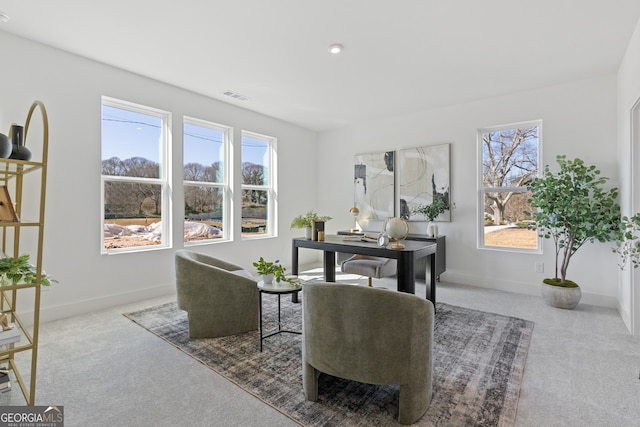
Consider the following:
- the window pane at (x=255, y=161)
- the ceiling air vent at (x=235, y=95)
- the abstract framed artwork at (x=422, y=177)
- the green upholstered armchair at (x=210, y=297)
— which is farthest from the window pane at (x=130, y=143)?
the abstract framed artwork at (x=422, y=177)

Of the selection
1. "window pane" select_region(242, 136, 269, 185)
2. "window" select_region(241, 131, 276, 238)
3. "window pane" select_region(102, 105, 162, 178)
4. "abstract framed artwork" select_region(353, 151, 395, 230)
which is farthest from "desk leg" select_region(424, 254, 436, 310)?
"window pane" select_region(102, 105, 162, 178)

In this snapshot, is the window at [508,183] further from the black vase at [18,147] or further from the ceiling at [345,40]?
the black vase at [18,147]

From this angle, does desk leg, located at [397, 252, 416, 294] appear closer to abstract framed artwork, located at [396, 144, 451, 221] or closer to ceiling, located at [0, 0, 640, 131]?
ceiling, located at [0, 0, 640, 131]

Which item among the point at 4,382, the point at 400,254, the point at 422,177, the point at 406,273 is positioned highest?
the point at 422,177

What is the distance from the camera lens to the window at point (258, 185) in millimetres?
4961

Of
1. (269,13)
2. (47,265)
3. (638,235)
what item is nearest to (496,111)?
(638,235)

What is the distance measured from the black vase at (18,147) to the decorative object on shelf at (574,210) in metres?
4.29

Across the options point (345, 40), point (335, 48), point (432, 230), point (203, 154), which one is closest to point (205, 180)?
point (203, 154)

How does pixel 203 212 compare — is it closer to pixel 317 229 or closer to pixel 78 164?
pixel 78 164

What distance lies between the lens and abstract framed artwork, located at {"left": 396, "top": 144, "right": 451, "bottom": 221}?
4609 millimetres

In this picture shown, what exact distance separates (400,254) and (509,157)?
8.49ft

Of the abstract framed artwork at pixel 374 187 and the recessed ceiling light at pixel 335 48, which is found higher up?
the recessed ceiling light at pixel 335 48

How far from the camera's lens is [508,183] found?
4.23 meters

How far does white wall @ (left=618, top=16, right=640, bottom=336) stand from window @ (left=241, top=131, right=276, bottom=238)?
434cm
